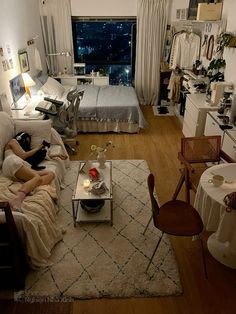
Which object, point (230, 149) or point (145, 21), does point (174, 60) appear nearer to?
point (145, 21)

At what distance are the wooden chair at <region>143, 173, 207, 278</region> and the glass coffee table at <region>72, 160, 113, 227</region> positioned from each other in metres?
0.60

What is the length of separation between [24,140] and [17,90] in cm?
141

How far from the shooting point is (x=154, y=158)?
163 inches

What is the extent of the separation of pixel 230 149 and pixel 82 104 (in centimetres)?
276

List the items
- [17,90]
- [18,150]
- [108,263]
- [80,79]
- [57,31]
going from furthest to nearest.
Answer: [80,79] → [57,31] → [17,90] → [18,150] → [108,263]

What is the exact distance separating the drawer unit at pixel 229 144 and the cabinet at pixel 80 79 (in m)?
3.77

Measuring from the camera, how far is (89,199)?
8.65 feet

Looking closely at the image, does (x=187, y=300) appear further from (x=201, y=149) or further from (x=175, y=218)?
(x=201, y=149)

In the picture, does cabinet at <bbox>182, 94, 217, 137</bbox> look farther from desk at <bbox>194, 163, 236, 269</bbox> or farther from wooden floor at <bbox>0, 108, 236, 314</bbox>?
desk at <bbox>194, 163, 236, 269</bbox>

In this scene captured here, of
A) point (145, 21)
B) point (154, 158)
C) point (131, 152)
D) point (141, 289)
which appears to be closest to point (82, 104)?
point (131, 152)

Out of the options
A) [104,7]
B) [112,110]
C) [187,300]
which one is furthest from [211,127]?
[104,7]

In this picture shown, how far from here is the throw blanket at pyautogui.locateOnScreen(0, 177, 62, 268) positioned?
214cm

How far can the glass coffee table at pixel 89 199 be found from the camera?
2.65 metres

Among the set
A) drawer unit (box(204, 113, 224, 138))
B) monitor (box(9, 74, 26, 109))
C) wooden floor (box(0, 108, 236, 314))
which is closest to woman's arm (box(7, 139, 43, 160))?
monitor (box(9, 74, 26, 109))
